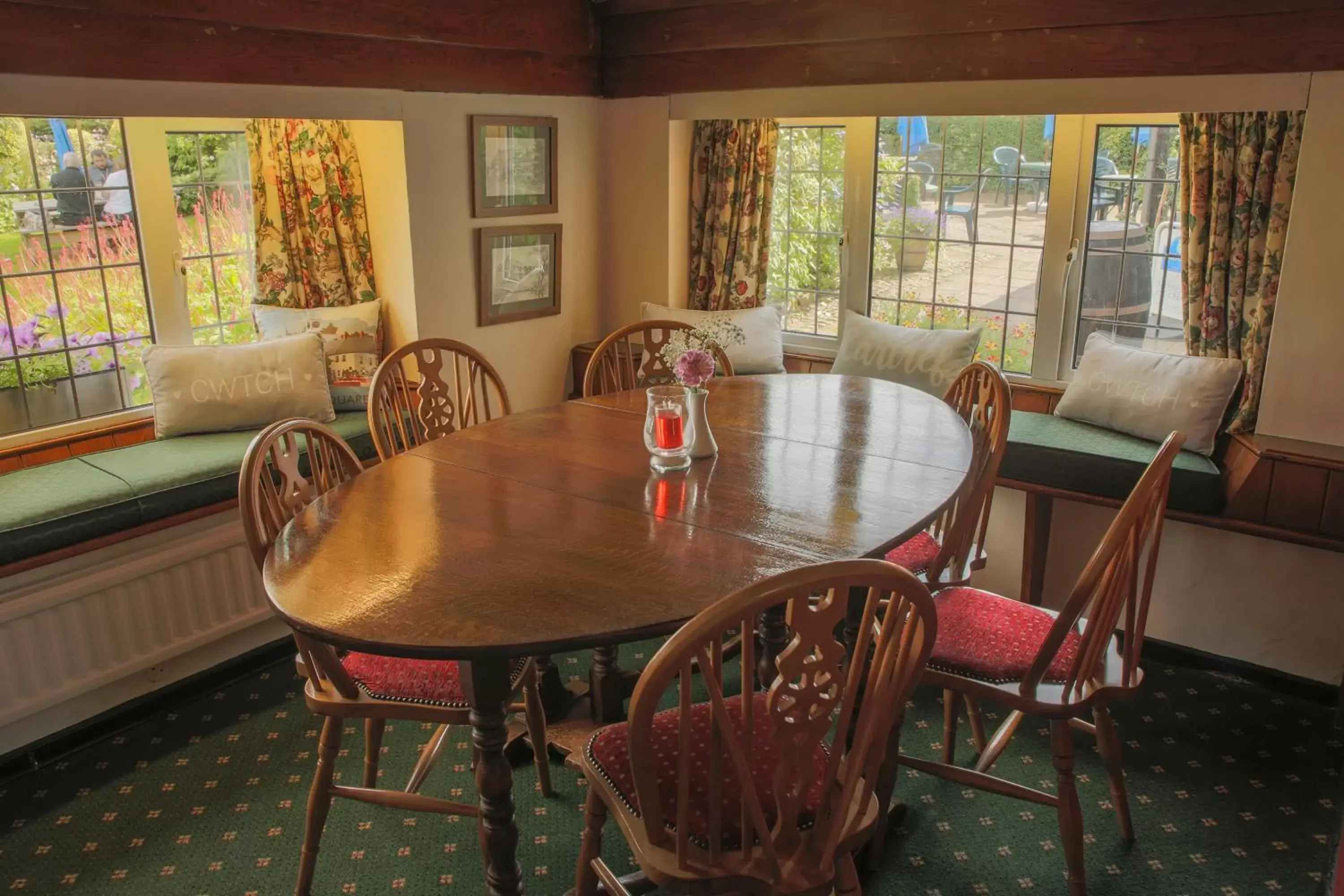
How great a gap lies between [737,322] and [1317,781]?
93.8 inches

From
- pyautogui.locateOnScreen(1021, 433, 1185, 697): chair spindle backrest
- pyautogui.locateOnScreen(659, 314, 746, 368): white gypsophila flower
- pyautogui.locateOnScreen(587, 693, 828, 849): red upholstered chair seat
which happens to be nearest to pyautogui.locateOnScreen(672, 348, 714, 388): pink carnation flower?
pyautogui.locateOnScreen(659, 314, 746, 368): white gypsophila flower

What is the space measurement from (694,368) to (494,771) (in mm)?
1026

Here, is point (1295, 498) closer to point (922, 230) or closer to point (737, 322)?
point (922, 230)

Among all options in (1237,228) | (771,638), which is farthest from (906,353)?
(771,638)

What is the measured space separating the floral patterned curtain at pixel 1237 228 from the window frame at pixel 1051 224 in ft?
0.64

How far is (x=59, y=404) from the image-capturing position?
3322 millimetres

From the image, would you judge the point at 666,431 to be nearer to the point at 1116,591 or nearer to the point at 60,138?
the point at 1116,591

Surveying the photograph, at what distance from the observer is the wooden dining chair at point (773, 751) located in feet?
4.74

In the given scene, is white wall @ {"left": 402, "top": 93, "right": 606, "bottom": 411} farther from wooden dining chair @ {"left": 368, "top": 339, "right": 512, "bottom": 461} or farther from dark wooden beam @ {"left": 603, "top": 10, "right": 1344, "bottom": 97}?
wooden dining chair @ {"left": 368, "top": 339, "right": 512, "bottom": 461}

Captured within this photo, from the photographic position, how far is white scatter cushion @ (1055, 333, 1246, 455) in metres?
3.20

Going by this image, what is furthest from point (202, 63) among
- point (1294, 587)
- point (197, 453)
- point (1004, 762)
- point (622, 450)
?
point (1294, 587)

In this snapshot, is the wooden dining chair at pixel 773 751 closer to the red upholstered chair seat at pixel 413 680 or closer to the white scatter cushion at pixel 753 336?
the red upholstered chair seat at pixel 413 680

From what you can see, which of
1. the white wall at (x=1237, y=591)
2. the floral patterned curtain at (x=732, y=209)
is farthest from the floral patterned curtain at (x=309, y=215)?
the white wall at (x=1237, y=591)

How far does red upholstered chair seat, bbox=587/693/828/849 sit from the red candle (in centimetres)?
74
